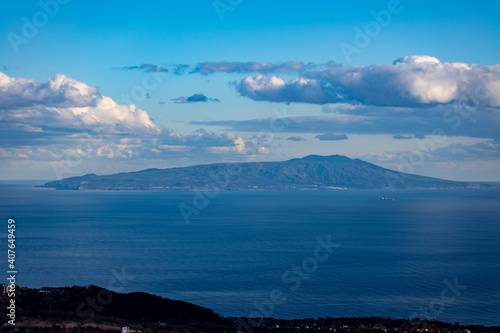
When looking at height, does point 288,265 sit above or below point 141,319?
above

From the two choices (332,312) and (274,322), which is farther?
(332,312)

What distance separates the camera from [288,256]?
67.4 m

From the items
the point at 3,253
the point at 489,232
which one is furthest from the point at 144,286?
the point at 489,232

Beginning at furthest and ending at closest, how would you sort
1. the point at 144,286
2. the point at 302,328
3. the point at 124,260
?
the point at 124,260 → the point at 144,286 → the point at 302,328

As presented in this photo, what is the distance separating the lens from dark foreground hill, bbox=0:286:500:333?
29.5m

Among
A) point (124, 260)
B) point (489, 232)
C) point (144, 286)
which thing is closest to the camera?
point (144, 286)

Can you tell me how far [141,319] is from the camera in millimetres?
33344

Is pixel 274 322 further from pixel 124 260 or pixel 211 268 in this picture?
pixel 124 260

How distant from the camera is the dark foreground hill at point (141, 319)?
29453 mm

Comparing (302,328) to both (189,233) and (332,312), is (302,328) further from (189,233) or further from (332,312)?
(189,233)

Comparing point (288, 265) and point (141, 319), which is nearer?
point (141, 319)

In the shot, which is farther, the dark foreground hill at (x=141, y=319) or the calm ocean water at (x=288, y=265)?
the calm ocean water at (x=288, y=265)

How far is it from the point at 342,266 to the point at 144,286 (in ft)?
77.3

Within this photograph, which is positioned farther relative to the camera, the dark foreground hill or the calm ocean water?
the calm ocean water
